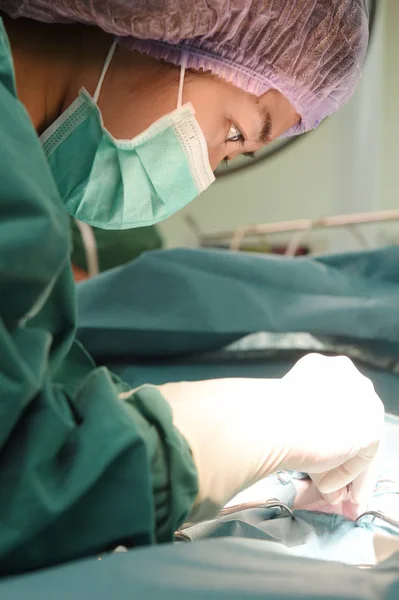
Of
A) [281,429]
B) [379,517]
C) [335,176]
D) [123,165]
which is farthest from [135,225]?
[335,176]

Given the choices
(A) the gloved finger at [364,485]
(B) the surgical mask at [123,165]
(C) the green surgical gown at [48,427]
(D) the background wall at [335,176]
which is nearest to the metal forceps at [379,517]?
(A) the gloved finger at [364,485]

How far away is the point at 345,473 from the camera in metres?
0.70

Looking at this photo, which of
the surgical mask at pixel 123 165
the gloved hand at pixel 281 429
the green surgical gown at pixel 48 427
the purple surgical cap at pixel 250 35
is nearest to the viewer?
the green surgical gown at pixel 48 427

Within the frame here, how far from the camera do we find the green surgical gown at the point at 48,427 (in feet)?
1.29

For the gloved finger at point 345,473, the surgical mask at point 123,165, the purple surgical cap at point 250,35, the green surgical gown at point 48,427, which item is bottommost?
the gloved finger at point 345,473

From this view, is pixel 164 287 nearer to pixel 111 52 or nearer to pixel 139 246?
pixel 111 52

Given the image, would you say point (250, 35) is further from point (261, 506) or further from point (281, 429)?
point (261, 506)

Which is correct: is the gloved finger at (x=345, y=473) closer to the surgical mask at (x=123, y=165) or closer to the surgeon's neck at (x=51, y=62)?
the surgical mask at (x=123, y=165)

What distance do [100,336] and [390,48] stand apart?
140 cm

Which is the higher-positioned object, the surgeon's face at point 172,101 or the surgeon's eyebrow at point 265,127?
the surgeon's face at point 172,101

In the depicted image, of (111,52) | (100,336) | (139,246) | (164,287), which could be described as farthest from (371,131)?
(111,52)

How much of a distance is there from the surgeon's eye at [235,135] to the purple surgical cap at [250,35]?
Answer: 53 millimetres

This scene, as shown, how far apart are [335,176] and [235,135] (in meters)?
1.39

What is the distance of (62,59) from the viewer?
749mm
